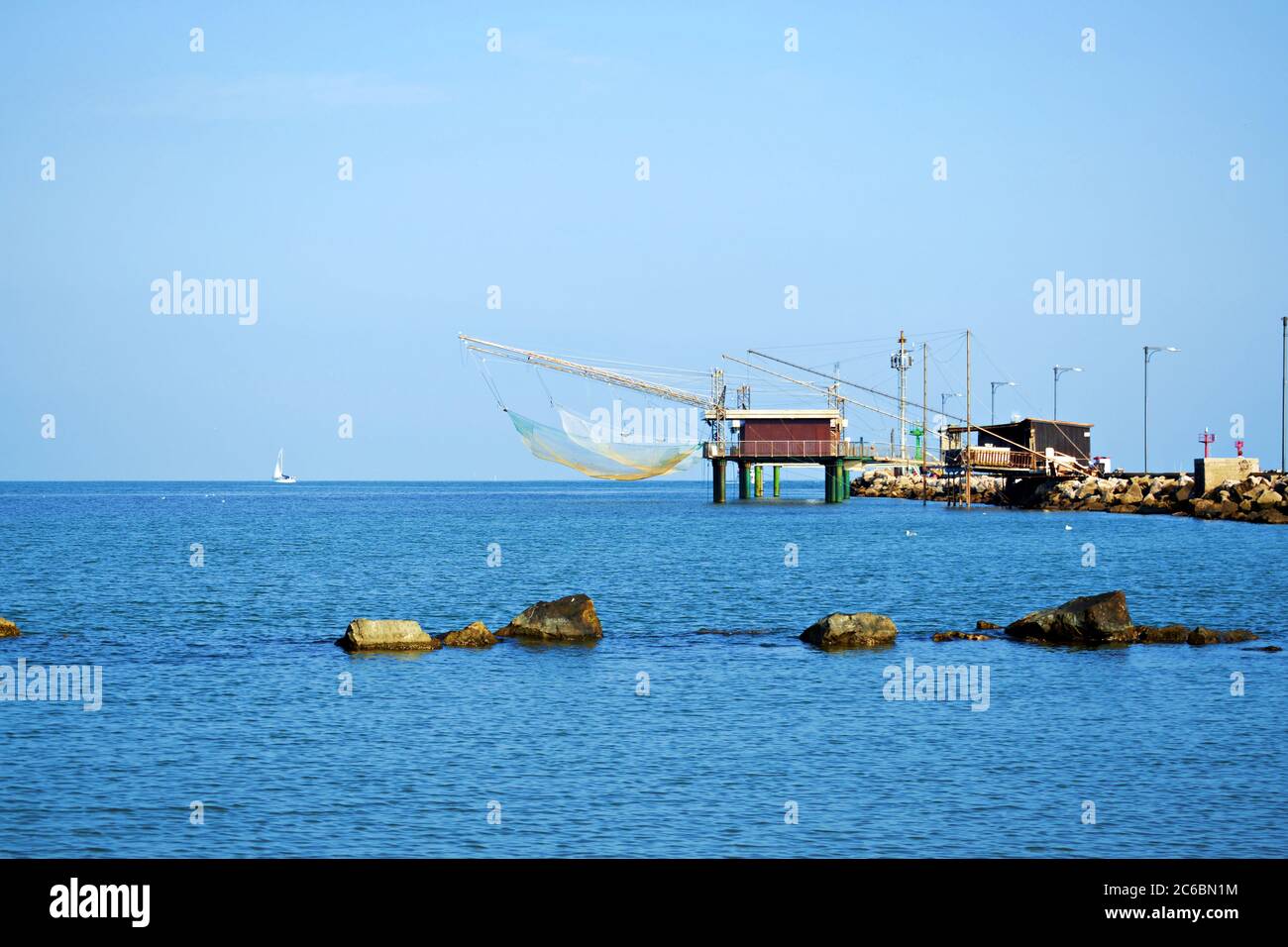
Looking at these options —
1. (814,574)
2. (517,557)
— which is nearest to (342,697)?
(814,574)

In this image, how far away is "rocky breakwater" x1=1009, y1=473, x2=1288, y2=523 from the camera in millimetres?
96562

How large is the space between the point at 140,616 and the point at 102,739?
70.5ft

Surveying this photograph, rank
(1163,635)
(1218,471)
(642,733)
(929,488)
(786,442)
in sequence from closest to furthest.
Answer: (642,733) < (1163,635) < (1218,471) < (786,442) < (929,488)

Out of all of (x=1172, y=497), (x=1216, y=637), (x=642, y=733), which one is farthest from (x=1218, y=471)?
(x=642, y=733)

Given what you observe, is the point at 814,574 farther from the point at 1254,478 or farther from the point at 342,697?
the point at 1254,478

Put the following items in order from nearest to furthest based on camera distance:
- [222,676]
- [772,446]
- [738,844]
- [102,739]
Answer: [738,844] < [102,739] < [222,676] < [772,446]

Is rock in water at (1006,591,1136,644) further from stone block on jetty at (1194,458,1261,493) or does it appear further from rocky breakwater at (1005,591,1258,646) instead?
stone block on jetty at (1194,458,1261,493)

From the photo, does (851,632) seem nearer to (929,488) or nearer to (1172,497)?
(1172,497)

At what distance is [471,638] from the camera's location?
111ft

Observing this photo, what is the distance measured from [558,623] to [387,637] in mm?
4366

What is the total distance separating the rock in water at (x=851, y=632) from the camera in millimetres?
33531
